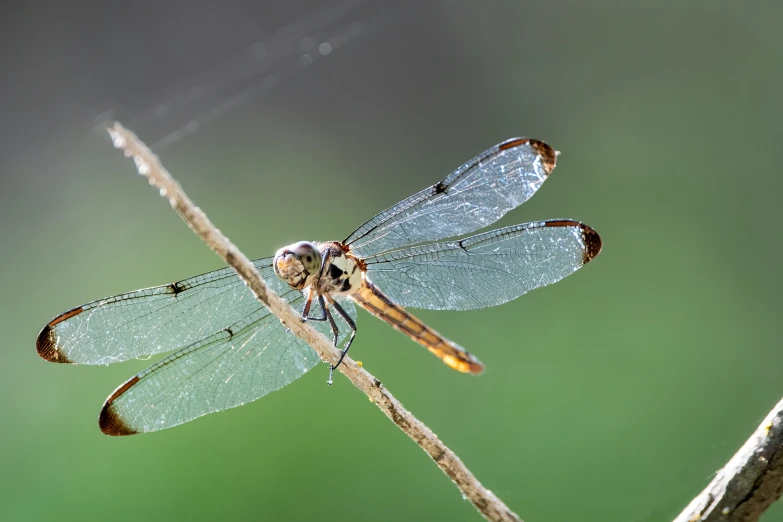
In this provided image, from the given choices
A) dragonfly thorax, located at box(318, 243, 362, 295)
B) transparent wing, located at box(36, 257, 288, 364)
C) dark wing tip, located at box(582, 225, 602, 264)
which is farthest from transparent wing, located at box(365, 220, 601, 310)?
transparent wing, located at box(36, 257, 288, 364)

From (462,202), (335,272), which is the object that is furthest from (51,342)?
(462,202)

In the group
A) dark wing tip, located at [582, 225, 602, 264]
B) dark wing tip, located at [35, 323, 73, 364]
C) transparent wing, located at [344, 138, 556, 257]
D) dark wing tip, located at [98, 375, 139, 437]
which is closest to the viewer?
dark wing tip, located at [35, 323, 73, 364]

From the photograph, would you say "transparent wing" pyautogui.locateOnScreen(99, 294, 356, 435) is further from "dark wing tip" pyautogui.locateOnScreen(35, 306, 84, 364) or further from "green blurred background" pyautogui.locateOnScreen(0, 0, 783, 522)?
"green blurred background" pyautogui.locateOnScreen(0, 0, 783, 522)

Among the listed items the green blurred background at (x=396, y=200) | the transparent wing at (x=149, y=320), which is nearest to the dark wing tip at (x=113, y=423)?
the transparent wing at (x=149, y=320)

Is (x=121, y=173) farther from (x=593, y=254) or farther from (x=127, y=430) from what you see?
(x=593, y=254)

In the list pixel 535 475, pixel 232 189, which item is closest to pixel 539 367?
pixel 535 475

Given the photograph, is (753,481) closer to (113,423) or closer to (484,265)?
(484,265)

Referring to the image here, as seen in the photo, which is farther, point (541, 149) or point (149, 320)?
point (541, 149)
